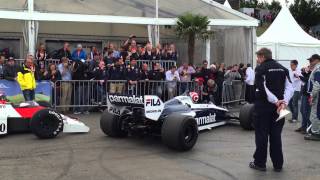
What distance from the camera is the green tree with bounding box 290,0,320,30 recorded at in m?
59.8

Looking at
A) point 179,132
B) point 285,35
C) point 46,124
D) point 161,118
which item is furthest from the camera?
point 285,35

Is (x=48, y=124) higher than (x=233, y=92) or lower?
lower

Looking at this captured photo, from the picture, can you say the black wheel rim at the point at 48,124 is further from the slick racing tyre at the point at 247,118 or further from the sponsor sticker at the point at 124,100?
the slick racing tyre at the point at 247,118

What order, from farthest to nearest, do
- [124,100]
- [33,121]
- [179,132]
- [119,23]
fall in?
[119,23]
[33,121]
[124,100]
[179,132]

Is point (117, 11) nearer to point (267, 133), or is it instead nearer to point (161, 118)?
point (161, 118)

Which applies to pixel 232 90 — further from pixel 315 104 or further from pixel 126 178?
pixel 126 178

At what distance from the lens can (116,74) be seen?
48.8ft

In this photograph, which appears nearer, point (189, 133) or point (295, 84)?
point (189, 133)

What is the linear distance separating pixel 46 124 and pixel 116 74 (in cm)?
529

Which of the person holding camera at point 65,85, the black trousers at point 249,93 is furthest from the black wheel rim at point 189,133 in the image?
the black trousers at point 249,93

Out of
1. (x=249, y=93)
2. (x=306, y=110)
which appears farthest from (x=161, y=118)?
(x=249, y=93)

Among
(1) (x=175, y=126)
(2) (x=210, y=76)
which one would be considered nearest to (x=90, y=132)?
(1) (x=175, y=126)

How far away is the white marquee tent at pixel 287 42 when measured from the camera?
83.9ft

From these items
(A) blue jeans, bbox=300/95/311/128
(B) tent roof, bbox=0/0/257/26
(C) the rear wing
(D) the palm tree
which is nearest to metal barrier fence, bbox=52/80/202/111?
(B) tent roof, bbox=0/0/257/26
